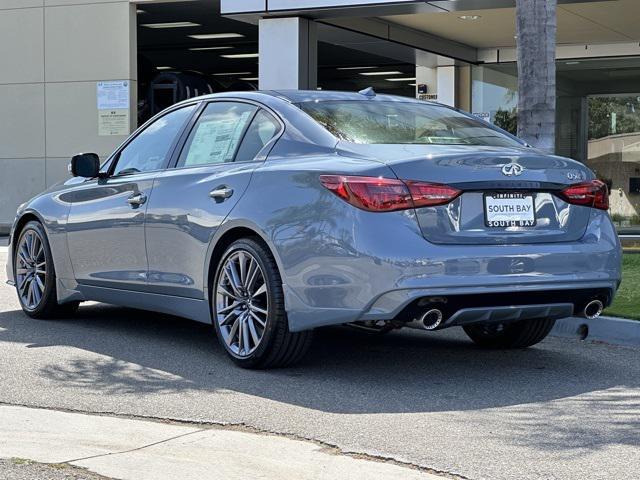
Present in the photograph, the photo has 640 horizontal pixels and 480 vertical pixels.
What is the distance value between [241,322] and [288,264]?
0.57m

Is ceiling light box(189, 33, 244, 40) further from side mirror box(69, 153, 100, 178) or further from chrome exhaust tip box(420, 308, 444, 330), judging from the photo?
chrome exhaust tip box(420, 308, 444, 330)

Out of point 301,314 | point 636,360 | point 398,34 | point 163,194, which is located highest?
point 398,34

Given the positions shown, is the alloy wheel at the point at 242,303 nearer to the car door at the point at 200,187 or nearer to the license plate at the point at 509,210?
the car door at the point at 200,187

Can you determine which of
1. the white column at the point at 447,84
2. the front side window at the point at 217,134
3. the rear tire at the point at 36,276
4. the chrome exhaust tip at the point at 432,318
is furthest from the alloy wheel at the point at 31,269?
the white column at the point at 447,84

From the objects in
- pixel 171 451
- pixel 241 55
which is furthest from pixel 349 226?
pixel 241 55

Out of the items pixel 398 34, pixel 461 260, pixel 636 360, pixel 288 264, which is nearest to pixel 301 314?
pixel 288 264

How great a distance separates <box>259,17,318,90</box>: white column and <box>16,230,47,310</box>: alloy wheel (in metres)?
8.96

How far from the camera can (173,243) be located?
717 centimetres

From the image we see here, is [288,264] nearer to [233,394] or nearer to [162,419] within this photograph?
[233,394]

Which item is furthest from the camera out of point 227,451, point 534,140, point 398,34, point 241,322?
point 398,34

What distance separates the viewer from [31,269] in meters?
8.71

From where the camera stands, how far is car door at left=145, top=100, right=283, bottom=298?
22.3ft

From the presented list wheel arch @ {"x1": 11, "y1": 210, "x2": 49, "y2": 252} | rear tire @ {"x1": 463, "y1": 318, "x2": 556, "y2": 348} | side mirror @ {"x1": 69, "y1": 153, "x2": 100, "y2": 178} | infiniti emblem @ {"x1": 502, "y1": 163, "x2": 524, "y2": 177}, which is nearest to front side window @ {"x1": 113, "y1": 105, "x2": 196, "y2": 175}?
side mirror @ {"x1": 69, "y1": 153, "x2": 100, "y2": 178}

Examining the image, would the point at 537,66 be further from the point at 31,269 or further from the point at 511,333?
the point at 31,269
